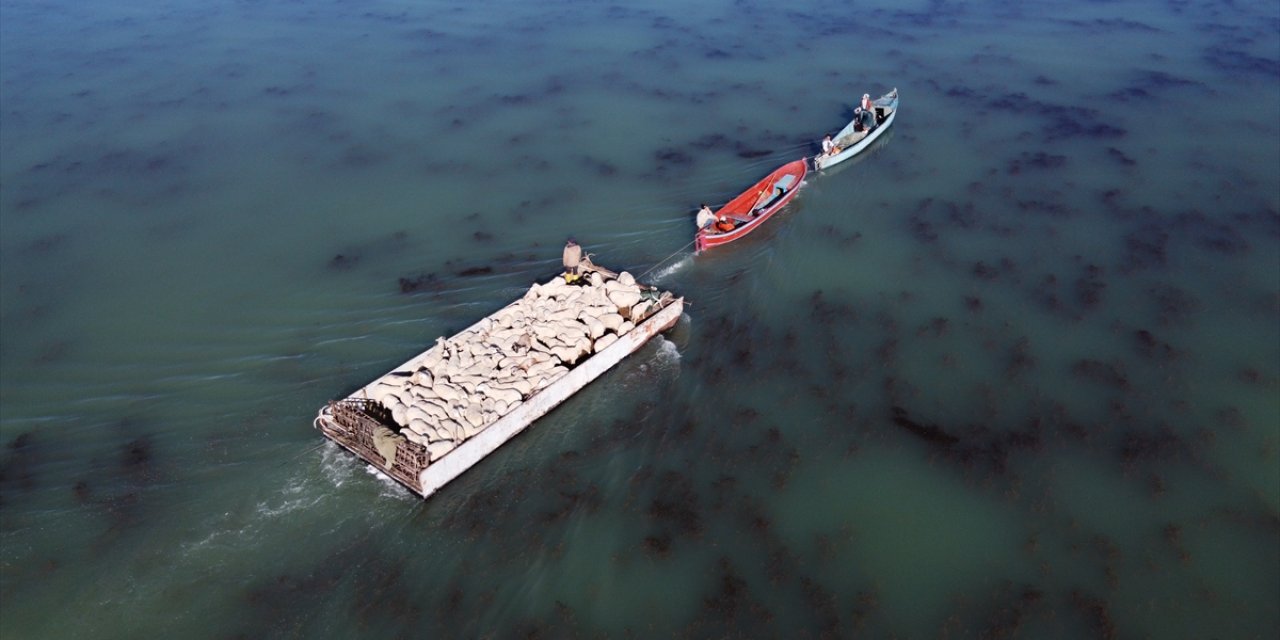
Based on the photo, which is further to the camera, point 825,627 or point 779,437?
point 779,437

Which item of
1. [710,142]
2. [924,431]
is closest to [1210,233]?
[924,431]

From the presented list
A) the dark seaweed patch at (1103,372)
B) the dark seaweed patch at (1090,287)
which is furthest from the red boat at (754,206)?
the dark seaweed patch at (1103,372)

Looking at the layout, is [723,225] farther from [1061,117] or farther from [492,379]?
[1061,117]

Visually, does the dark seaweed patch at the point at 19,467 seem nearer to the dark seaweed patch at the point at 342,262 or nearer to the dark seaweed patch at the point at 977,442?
the dark seaweed patch at the point at 342,262

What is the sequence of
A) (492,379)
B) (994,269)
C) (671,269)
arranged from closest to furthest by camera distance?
(492,379), (671,269), (994,269)

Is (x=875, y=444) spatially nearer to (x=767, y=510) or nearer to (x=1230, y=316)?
(x=767, y=510)

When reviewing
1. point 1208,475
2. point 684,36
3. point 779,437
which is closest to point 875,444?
point 779,437
